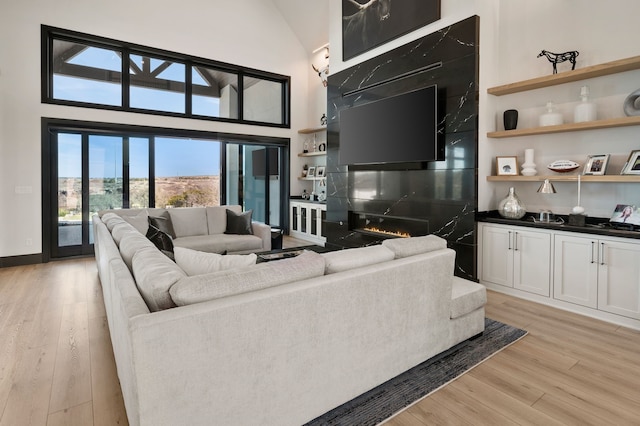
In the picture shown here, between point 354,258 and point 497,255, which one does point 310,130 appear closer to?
point 497,255

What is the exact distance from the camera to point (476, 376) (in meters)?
2.26

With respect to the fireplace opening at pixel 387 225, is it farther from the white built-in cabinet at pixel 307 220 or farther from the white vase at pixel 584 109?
the white vase at pixel 584 109

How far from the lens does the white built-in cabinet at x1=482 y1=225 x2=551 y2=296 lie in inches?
141

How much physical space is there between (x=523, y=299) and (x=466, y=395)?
7.06ft

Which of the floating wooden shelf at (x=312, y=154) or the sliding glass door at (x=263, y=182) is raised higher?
the floating wooden shelf at (x=312, y=154)

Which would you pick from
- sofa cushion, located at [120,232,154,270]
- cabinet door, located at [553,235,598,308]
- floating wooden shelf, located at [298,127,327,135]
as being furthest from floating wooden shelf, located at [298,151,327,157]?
sofa cushion, located at [120,232,154,270]

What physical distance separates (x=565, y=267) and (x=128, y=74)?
22.1 feet

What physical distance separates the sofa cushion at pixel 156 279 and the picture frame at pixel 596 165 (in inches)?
153

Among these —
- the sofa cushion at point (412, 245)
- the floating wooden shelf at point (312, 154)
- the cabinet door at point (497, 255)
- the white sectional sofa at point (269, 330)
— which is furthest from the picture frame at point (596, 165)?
the floating wooden shelf at point (312, 154)

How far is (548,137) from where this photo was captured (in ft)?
13.0

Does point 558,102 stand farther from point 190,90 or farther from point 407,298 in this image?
point 190,90

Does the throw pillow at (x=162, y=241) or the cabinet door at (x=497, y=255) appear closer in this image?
the throw pillow at (x=162, y=241)

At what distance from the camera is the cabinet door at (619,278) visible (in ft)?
9.84

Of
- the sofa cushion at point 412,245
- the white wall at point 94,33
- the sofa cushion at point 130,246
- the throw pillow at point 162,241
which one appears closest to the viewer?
the sofa cushion at point 130,246
